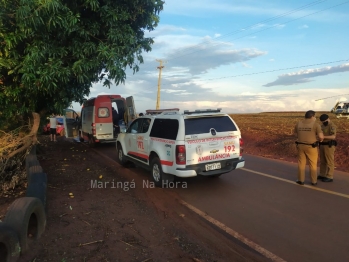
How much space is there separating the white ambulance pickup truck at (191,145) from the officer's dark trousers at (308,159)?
1.46 metres

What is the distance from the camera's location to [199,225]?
14.6ft

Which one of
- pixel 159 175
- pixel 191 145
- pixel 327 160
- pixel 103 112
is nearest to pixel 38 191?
pixel 159 175

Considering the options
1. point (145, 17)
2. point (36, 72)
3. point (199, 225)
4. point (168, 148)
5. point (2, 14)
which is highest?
point (145, 17)

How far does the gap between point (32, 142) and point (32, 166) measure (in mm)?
2170

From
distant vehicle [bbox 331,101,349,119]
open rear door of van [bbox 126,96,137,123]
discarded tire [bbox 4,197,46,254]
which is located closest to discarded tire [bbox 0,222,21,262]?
discarded tire [bbox 4,197,46,254]

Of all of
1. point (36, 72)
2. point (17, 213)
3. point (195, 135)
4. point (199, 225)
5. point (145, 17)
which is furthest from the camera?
point (145, 17)

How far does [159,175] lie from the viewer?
6504 millimetres

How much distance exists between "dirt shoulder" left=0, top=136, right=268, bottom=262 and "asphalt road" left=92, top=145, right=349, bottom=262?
0.43 metres

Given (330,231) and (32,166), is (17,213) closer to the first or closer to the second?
(32,166)

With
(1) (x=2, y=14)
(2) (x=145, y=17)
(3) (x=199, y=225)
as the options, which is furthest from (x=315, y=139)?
(1) (x=2, y=14)

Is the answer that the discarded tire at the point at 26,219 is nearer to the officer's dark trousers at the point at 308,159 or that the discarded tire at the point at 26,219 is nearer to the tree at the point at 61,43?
the tree at the point at 61,43

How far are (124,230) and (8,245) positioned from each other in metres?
1.58

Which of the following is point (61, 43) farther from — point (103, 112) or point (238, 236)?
point (103, 112)

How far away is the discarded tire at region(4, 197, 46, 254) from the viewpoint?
3.33 metres
